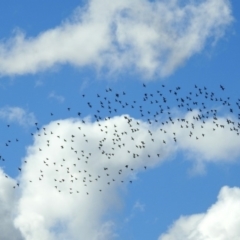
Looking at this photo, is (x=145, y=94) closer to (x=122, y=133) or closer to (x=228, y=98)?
(x=122, y=133)

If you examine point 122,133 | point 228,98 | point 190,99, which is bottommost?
point 228,98

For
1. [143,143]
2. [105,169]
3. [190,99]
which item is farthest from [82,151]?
[190,99]

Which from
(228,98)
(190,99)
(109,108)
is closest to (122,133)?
(109,108)

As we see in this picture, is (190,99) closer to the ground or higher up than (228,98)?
higher up

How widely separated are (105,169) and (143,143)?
1508 centimetres

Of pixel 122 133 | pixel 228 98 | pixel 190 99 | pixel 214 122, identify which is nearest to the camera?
pixel 228 98

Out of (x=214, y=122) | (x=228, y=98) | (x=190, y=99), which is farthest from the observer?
(x=214, y=122)

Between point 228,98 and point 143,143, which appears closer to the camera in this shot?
point 228,98

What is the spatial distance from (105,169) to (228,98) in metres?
55.3

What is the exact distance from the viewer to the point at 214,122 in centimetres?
17312

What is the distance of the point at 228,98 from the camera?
128 metres

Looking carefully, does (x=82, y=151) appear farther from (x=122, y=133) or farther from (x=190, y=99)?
(x=190, y=99)

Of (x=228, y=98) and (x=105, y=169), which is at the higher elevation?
(x=105, y=169)

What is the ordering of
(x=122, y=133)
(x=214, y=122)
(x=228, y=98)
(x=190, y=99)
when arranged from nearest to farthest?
1. (x=228, y=98)
2. (x=190, y=99)
3. (x=122, y=133)
4. (x=214, y=122)
